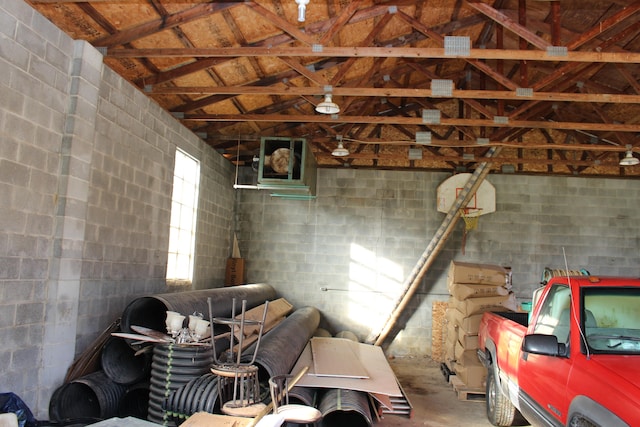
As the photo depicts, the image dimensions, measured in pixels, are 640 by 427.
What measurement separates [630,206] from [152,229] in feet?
32.2

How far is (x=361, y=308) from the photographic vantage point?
10461mm

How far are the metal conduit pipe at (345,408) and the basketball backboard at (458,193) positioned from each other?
5857mm

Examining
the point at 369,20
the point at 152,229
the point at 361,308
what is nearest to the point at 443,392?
the point at 361,308

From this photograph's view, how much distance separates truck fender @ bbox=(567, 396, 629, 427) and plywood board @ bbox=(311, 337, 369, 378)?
291 centimetres

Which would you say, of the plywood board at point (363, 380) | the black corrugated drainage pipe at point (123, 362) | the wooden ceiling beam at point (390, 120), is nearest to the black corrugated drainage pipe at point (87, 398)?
the black corrugated drainage pipe at point (123, 362)

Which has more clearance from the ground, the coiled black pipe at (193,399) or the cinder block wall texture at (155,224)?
the cinder block wall texture at (155,224)

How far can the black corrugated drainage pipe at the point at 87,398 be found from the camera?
15.4ft

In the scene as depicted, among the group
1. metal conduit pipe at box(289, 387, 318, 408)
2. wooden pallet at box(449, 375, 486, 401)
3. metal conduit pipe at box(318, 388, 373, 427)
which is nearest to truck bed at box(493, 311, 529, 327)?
wooden pallet at box(449, 375, 486, 401)

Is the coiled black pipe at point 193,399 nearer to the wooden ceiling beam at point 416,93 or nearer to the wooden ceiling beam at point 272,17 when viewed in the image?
the wooden ceiling beam at point 272,17

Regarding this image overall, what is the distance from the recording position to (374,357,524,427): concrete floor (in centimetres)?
584

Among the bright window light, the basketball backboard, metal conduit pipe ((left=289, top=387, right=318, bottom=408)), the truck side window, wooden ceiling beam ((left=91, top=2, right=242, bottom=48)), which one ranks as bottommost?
metal conduit pipe ((left=289, top=387, right=318, bottom=408))

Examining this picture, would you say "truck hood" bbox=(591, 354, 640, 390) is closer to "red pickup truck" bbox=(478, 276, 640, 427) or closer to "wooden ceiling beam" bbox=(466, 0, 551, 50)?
"red pickup truck" bbox=(478, 276, 640, 427)

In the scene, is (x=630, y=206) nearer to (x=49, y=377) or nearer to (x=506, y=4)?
(x=506, y=4)

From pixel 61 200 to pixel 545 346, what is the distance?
4.48 meters
